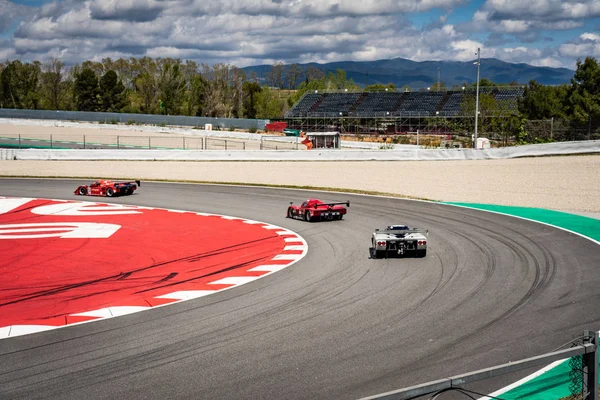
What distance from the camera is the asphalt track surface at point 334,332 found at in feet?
27.2

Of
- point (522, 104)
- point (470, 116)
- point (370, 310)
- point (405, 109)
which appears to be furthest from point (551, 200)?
point (405, 109)

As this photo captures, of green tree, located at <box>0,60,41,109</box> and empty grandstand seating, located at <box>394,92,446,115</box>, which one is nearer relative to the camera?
empty grandstand seating, located at <box>394,92,446,115</box>

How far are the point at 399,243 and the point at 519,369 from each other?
10960mm

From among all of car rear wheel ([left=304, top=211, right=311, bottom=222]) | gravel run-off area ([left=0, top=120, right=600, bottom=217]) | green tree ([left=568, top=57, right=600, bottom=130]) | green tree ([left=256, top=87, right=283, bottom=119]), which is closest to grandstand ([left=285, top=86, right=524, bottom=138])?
green tree ([left=568, top=57, right=600, bottom=130])

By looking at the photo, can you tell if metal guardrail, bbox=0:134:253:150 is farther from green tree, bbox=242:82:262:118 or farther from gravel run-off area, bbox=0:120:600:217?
green tree, bbox=242:82:262:118

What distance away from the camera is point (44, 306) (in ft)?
40.8

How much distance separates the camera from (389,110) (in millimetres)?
100062

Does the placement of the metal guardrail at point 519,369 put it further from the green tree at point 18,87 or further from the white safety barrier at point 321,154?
the green tree at point 18,87

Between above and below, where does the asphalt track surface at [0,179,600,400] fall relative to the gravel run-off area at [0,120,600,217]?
below

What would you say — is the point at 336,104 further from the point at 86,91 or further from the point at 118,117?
the point at 86,91

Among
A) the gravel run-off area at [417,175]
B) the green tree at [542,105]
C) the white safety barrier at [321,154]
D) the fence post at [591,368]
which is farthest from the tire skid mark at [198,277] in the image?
the green tree at [542,105]

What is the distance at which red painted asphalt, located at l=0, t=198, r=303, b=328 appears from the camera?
12875 millimetres

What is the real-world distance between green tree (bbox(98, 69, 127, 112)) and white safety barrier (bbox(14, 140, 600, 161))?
2957 inches

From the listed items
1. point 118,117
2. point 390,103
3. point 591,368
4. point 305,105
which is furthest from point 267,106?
point 591,368
